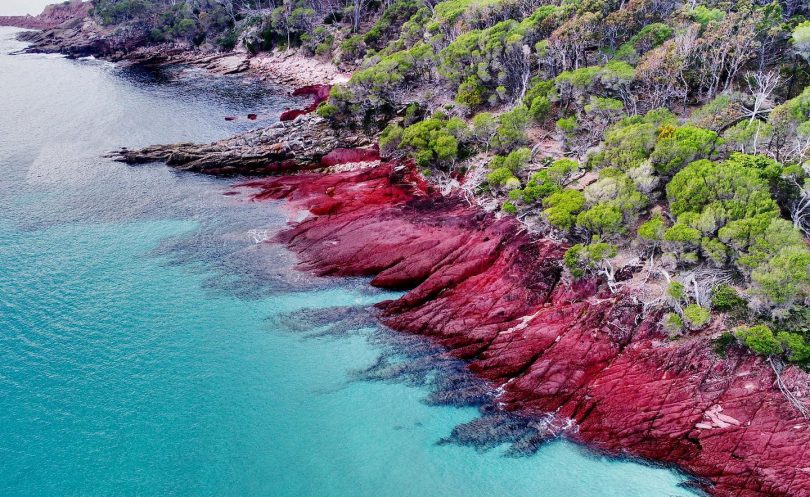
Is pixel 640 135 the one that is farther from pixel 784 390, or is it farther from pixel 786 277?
pixel 784 390

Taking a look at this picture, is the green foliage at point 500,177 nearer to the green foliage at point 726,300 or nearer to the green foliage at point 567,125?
the green foliage at point 567,125

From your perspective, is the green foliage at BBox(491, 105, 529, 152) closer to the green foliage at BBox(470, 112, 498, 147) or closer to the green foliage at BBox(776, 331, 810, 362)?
the green foliage at BBox(470, 112, 498, 147)

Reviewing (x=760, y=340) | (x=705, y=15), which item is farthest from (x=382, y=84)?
Result: (x=760, y=340)

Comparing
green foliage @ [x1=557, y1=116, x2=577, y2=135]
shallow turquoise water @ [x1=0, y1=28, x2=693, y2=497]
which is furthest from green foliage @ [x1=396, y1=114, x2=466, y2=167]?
shallow turquoise water @ [x1=0, y1=28, x2=693, y2=497]

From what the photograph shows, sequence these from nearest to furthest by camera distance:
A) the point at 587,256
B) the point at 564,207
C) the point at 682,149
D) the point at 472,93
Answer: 1. the point at 587,256
2. the point at 682,149
3. the point at 564,207
4. the point at 472,93

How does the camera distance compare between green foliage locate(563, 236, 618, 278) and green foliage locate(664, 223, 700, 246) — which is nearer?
green foliage locate(664, 223, 700, 246)

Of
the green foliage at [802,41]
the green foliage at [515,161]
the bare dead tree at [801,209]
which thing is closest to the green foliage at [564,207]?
the green foliage at [515,161]
